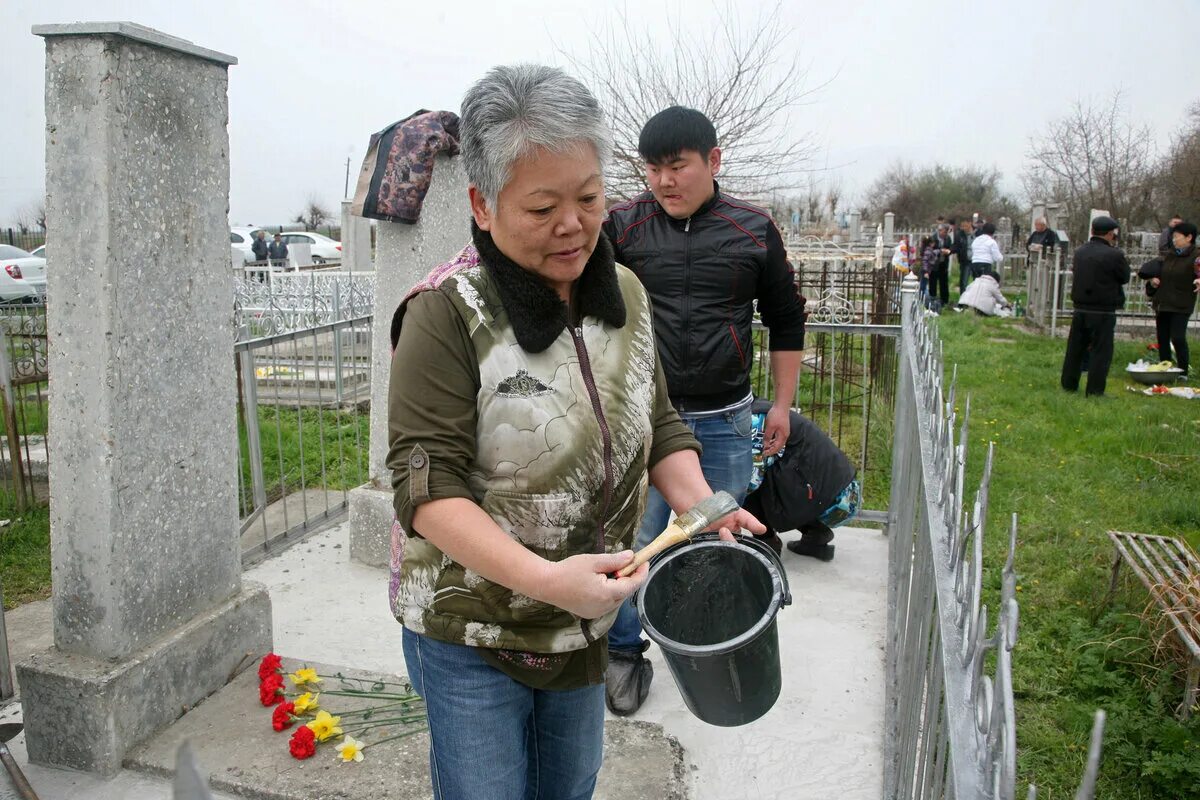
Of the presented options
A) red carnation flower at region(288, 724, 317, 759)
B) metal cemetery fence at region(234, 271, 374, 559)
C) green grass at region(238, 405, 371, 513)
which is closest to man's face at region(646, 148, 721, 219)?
red carnation flower at region(288, 724, 317, 759)

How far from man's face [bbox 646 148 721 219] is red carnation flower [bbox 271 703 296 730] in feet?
6.35

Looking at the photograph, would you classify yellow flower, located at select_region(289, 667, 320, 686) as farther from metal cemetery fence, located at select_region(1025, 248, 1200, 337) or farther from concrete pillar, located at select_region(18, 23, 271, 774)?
metal cemetery fence, located at select_region(1025, 248, 1200, 337)

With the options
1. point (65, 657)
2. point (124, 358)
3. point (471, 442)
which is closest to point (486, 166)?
point (471, 442)

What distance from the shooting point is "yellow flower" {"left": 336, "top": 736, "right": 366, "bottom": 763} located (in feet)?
8.66

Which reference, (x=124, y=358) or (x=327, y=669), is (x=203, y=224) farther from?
(x=327, y=669)

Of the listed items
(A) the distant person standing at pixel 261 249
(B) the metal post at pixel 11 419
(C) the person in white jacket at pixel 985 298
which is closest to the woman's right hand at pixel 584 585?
(B) the metal post at pixel 11 419

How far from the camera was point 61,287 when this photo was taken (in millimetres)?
2459

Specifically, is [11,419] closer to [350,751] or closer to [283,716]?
[283,716]

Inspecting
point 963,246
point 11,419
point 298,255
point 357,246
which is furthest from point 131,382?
point 298,255

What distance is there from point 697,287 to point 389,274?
1.66 metres

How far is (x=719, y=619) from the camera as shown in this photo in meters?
2.02

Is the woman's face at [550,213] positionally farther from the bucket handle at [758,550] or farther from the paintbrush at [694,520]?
the bucket handle at [758,550]

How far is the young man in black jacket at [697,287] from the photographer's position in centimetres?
297

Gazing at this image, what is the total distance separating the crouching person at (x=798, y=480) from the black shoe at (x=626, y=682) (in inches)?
44.9
